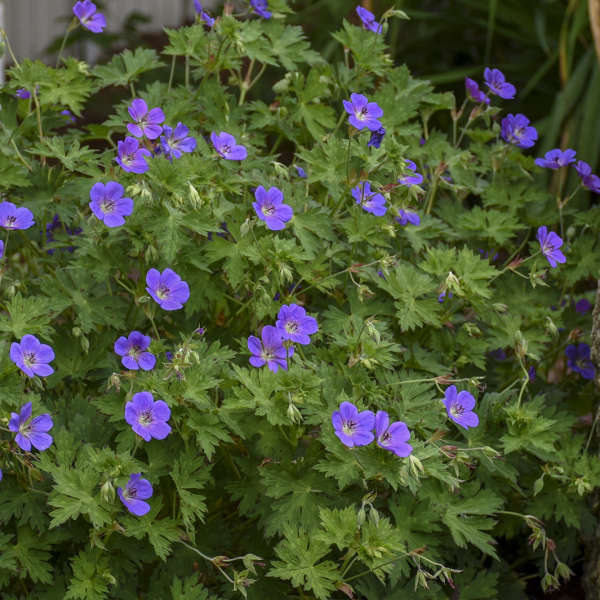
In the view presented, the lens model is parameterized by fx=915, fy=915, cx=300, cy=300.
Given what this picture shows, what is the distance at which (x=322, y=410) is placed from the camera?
1.61 metres

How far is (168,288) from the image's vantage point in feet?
5.41

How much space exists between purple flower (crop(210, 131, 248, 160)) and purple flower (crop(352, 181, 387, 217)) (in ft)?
0.78

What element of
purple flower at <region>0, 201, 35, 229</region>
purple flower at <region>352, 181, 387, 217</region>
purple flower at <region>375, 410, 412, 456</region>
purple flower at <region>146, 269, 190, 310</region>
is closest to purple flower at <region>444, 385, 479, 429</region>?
purple flower at <region>375, 410, 412, 456</region>

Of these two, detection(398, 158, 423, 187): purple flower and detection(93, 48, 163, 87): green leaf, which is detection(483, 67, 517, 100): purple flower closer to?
detection(398, 158, 423, 187): purple flower

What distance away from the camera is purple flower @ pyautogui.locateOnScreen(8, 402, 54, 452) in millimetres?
1497

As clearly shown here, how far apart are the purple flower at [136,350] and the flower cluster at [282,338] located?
181mm

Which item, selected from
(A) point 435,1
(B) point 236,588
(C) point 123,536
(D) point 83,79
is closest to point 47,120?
(D) point 83,79

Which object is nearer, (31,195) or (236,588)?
(236,588)

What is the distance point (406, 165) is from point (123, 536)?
2.99 feet

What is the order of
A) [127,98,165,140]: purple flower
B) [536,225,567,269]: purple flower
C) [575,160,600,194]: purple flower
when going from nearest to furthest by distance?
[127,98,165,140]: purple flower
[536,225,567,269]: purple flower
[575,160,600,194]: purple flower

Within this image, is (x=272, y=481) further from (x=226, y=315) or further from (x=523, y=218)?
(x=523, y=218)

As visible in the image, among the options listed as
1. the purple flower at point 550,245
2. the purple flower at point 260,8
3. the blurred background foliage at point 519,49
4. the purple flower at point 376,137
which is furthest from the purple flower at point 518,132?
the blurred background foliage at point 519,49

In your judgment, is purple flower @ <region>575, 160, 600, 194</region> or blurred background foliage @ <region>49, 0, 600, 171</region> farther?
blurred background foliage @ <region>49, 0, 600, 171</region>

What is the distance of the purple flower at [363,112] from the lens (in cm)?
181
